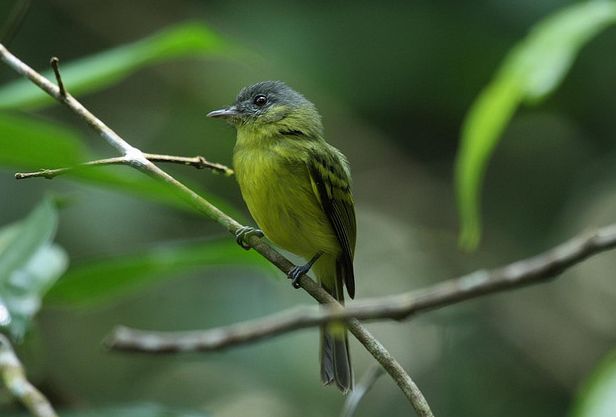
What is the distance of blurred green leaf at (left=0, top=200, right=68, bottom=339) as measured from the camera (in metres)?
2.68

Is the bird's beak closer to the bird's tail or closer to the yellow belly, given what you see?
the yellow belly

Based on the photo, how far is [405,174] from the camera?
6.53m

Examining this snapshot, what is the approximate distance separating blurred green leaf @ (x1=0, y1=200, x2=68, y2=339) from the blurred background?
8.14ft

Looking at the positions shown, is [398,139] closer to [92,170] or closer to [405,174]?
[405,174]

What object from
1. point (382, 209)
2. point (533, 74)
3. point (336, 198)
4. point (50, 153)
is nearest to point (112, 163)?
point (50, 153)

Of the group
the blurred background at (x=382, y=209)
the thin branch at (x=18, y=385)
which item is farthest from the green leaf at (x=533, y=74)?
the blurred background at (x=382, y=209)

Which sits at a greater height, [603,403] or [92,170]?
[603,403]

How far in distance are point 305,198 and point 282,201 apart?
122 mm

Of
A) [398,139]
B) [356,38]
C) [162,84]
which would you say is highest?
[356,38]

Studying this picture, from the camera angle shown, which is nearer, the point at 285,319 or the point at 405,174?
the point at 285,319

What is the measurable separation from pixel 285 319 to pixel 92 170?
6.10 feet

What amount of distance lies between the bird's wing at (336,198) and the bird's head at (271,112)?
24 centimetres

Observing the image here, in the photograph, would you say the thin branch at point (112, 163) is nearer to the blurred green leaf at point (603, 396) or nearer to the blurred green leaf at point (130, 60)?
the blurred green leaf at point (130, 60)

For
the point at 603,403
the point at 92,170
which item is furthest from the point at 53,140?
the point at 603,403
